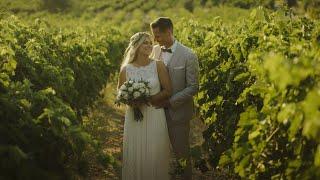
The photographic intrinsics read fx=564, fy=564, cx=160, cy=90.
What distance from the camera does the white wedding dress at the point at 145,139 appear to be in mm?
6156

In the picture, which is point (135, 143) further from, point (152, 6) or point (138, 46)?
point (152, 6)

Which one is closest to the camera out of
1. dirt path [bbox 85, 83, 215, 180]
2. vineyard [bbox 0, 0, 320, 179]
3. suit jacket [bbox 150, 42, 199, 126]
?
vineyard [bbox 0, 0, 320, 179]

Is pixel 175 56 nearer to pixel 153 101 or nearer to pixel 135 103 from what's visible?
pixel 153 101

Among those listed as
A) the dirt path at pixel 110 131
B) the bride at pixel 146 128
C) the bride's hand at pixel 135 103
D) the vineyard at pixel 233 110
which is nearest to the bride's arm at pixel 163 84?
the bride at pixel 146 128

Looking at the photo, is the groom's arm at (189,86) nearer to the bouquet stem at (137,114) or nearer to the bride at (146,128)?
the bride at (146,128)

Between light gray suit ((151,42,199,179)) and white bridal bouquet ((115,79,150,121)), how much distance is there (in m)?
0.36

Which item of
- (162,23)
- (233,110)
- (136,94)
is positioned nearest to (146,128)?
(136,94)

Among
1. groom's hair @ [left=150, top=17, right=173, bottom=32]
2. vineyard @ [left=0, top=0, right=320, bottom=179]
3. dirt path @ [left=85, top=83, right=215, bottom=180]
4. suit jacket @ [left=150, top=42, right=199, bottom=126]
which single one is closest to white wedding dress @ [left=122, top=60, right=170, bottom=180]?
suit jacket @ [left=150, top=42, right=199, bottom=126]

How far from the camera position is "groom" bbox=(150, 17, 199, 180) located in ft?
20.4

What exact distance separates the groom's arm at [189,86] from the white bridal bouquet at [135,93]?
0.36m

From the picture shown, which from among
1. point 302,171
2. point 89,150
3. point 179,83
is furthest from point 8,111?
point 89,150

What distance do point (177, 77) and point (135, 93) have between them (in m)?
0.60

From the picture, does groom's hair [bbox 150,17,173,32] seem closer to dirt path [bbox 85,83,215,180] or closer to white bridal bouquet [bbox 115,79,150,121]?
white bridal bouquet [bbox 115,79,150,121]

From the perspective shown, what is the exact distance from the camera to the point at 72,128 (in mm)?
4109
